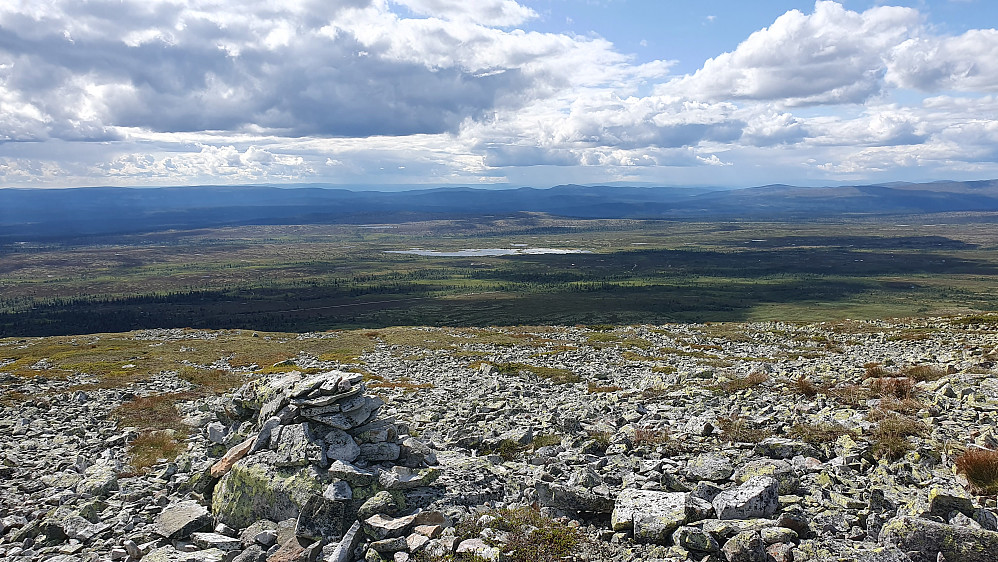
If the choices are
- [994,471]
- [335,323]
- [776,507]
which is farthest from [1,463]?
[335,323]

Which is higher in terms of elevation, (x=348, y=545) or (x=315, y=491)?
(x=315, y=491)

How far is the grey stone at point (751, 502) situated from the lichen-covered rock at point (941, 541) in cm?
208

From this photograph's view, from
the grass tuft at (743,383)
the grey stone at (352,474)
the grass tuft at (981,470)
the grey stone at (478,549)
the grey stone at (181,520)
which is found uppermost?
the grass tuft at (981,470)

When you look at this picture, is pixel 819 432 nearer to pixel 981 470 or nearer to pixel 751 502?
pixel 981 470

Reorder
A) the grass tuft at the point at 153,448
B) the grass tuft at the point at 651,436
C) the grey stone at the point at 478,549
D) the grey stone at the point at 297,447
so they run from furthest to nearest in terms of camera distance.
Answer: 1. the grass tuft at the point at 153,448
2. the grass tuft at the point at 651,436
3. the grey stone at the point at 297,447
4. the grey stone at the point at 478,549

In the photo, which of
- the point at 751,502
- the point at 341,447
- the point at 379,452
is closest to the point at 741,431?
the point at 751,502

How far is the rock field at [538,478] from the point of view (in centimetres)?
1080

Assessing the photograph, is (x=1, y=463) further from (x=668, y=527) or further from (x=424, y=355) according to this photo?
(x=424, y=355)

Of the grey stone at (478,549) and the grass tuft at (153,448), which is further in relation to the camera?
the grass tuft at (153,448)

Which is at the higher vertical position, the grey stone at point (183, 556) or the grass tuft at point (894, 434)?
the grass tuft at point (894, 434)

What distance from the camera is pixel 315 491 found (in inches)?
516

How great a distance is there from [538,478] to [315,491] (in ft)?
18.3

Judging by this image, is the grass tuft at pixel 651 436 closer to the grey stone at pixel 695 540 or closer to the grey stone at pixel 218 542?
the grey stone at pixel 695 540

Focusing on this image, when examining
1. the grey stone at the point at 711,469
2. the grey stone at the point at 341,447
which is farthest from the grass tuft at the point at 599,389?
the grey stone at the point at 341,447
